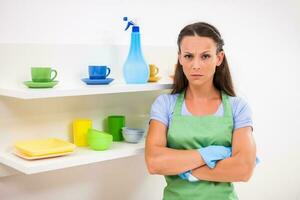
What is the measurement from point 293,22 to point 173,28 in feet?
3.14

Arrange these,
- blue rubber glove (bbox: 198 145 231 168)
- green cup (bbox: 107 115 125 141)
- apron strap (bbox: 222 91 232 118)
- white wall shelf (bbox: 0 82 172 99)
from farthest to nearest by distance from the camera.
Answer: green cup (bbox: 107 115 125 141), apron strap (bbox: 222 91 232 118), blue rubber glove (bbox: 198 145 231 168), white wall shelf (bbox: 0 82 172 99)

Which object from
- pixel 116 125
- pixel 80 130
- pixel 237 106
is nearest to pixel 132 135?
pixel 116 125

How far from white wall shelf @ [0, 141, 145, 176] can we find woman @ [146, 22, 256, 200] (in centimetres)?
10

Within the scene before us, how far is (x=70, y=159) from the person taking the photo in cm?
144

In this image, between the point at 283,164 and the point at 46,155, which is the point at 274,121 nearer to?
the point at 283,164

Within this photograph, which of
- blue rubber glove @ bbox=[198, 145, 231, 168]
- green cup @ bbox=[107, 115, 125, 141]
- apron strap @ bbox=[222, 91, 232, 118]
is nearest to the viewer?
blue rubber glove @ bbox=[198, 145, 231, 168]

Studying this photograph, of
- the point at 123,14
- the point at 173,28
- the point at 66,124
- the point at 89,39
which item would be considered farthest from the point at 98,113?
the point at 173,28

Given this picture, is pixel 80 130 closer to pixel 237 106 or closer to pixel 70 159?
pixel 70 159

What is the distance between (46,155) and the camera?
1419 millimetres

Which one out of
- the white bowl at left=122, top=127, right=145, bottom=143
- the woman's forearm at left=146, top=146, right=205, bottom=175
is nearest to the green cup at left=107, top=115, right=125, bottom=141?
the white bowl at left=122, top=127, right=145, bottom=143

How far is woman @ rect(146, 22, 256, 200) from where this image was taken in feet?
4.95

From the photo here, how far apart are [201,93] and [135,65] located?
266mm

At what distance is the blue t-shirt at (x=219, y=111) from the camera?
1.59 meters

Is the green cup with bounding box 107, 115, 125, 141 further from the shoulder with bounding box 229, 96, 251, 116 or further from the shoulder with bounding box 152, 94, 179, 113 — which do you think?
the shoulder with bounding box 229, 96, 251, 116
